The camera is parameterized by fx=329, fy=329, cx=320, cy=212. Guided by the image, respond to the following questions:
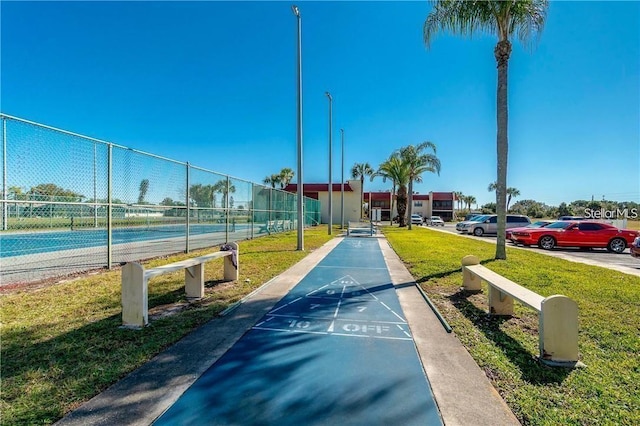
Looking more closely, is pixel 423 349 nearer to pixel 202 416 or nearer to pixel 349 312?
pixel 349 312

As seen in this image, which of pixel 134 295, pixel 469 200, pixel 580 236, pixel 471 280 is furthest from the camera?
pixel 469 200

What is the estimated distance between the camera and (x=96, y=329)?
4484 millimetres

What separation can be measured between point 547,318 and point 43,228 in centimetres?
1124

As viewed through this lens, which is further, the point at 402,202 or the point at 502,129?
the point at 402,202

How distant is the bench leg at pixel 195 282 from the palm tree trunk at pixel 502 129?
9.35m

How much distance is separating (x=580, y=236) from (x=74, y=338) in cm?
2005

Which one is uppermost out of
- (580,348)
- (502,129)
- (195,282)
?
(502,129)

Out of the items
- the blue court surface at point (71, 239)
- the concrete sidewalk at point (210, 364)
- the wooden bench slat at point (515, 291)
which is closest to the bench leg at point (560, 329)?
the wooden bench slat at point (515, 291)

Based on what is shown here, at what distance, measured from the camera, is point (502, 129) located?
1073cm

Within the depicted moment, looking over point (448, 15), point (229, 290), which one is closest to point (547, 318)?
point (229, 290)

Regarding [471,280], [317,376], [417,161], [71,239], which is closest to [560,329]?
[317,376]

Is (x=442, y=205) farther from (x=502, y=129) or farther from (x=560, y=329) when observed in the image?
(x=560, y=329)

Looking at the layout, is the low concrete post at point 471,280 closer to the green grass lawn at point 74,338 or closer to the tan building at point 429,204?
the green grass lawn at point 74,338

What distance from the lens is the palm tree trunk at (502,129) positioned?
35.1 ft
